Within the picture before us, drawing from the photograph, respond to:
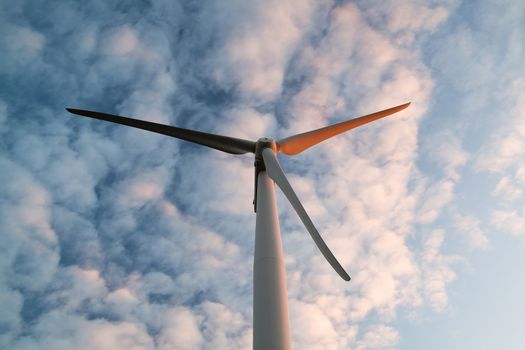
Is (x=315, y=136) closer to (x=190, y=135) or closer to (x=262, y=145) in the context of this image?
(x=262, y=145)

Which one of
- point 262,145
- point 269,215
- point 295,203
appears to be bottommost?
point 269,215

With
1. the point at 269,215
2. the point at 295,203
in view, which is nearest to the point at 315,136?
the point at 295,203

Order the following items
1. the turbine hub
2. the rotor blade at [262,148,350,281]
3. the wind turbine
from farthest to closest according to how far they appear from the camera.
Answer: the turbine hub → the rotor blade at [262,148,350,281] → the wind turbine

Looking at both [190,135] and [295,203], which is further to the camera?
[190,135]

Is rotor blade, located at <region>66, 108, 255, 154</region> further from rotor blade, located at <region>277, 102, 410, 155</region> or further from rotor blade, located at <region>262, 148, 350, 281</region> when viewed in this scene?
rotor blade, located at <region>277, 102, 410, 155</region>

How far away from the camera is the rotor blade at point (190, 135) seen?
17031 millimetres

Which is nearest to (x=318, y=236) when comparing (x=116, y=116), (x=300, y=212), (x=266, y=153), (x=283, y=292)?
(x=300, y=212)

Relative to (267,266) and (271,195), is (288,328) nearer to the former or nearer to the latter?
(267,266)

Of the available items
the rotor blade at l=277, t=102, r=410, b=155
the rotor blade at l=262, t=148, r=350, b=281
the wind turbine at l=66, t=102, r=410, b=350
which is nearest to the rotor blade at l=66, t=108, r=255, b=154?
the wind turbine at l=66, t=102, r=410, b=350

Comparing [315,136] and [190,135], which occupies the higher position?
[315,136]

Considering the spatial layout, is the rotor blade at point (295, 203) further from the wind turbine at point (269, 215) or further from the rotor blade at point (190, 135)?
the rotor blade at point (190, 135)

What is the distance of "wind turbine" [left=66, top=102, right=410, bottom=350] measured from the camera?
9500mm

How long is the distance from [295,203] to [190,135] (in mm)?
6939

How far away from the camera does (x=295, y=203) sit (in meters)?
12.9
